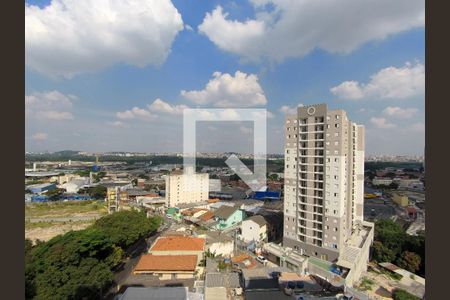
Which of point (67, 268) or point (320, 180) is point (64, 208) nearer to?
point (67, 268)

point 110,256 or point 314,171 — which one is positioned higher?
point 314,171

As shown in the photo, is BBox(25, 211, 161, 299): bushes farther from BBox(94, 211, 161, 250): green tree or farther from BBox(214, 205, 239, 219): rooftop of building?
BBox(214, 205, 239, 219): rooftop of building

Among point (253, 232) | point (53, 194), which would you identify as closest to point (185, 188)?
point (253, 232)

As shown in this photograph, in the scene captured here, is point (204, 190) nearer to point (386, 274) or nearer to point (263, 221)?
point (263, 221)

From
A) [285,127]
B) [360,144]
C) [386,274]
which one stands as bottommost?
[386,274]

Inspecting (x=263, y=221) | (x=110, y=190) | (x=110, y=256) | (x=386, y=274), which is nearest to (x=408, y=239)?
(x=386, y=274)

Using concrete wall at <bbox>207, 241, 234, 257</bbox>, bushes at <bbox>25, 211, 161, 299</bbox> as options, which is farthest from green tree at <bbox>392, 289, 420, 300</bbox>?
bushes at <bbox>25, 211, 161, 299</bbox>

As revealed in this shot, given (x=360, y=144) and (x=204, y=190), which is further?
(x=204, y=190)
